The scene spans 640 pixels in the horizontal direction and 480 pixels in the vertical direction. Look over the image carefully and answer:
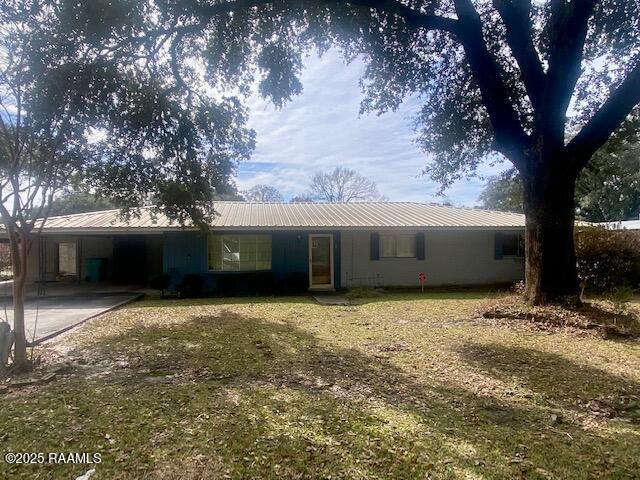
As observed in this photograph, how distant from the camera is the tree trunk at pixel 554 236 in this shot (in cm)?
833

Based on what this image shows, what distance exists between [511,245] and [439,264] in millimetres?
3122

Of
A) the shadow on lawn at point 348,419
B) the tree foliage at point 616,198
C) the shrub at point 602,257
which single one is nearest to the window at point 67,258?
the shadow on lawn at point 348,419

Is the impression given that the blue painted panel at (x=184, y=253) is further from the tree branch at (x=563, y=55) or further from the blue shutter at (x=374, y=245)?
the tree branch at (x=563, y=55)

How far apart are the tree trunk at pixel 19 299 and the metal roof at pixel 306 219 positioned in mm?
6278

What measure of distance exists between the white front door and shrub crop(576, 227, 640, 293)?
25.8 feet

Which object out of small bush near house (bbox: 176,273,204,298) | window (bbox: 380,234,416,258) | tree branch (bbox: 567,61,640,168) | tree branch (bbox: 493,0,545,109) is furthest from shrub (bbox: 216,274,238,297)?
tree branch (bbox: 567,61,640,168)

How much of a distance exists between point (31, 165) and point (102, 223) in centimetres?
764

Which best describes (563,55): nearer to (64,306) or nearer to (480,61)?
(480,61)

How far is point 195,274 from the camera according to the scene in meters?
12.9

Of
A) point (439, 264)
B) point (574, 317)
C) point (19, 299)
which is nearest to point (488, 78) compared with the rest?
point (574, 317)

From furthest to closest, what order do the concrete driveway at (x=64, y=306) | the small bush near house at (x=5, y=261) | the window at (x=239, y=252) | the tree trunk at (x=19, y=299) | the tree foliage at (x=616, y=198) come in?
the tree foliage at (x=616, y=198) < the small bush near house at (x=5, y=261) < the window at (x=239, y=252) < the concrete driveway at (x=64, y=306) < the tree trunk at (x=19, y=299)

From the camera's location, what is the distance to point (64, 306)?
406 inches

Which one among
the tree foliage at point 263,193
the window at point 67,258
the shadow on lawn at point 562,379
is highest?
the tree foliage at point 263,193

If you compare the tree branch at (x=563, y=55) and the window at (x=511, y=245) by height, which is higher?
the tree branch at (x=563, y=55)
